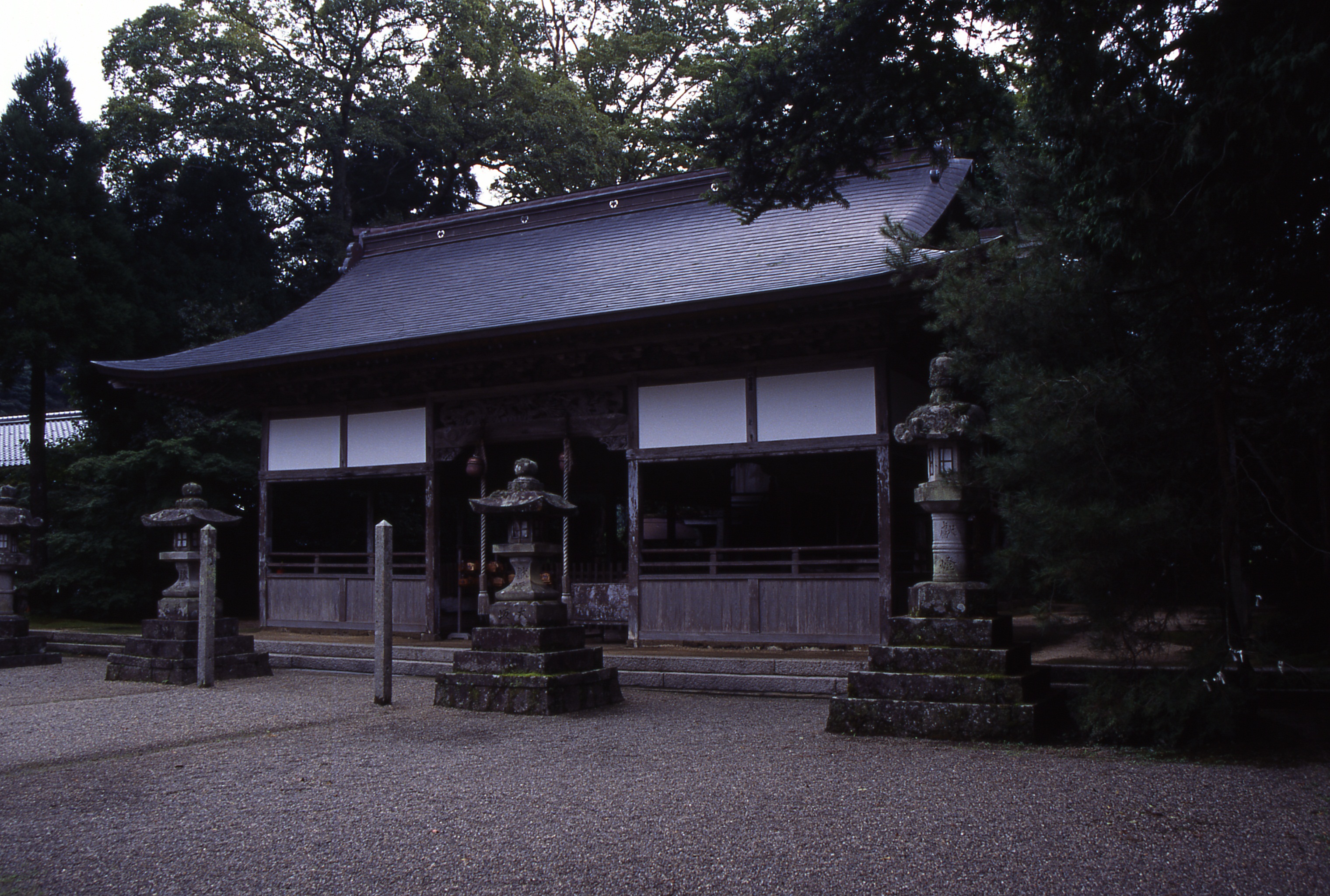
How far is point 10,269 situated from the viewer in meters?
14.7

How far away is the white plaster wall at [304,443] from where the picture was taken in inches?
474

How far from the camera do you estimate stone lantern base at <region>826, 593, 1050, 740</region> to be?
5777 mm

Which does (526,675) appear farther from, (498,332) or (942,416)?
(498,332)

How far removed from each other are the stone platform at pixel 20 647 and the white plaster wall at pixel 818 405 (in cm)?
829

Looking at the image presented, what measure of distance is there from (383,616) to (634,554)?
3.24m

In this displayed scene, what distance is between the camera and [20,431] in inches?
1137

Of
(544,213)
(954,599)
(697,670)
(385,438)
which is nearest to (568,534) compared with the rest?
(385,438)

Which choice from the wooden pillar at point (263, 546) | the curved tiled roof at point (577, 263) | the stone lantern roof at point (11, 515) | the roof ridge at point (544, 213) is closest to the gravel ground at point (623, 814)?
the curved tiled roof at point (577, 263)

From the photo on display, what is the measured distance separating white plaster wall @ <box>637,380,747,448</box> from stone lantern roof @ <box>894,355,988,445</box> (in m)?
3.32

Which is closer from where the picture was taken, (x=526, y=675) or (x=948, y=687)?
(x=948, y=687)

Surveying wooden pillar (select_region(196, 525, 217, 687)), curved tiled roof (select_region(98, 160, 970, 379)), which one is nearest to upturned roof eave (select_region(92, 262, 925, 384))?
curved tiled roof (select_region(98, 160, 970, 379))

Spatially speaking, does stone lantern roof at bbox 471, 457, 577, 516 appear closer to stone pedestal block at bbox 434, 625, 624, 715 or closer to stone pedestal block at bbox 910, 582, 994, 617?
stone pedestal block at bbox 434, 625, 624, 715

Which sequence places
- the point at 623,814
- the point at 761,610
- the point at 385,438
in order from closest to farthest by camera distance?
the point at 623,814
the point at 761,610
the point at 385,438

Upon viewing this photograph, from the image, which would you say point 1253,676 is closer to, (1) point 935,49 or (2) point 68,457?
(1) point 935,49
